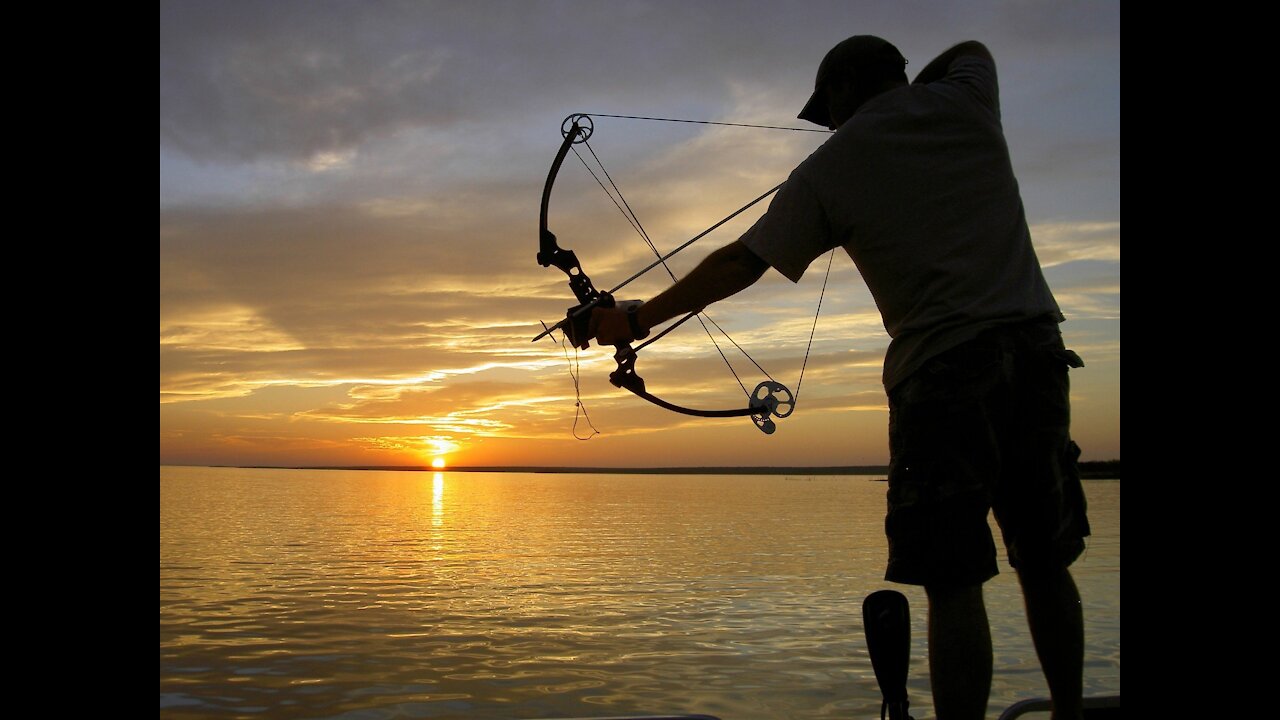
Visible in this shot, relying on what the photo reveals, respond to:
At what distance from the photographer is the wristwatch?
2.73 m

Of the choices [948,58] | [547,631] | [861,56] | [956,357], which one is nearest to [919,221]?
[956,357]

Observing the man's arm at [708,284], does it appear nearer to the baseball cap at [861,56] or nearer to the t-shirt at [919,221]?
the t-shirt at [919,221]

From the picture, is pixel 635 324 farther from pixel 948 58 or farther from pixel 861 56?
pixel 948 58

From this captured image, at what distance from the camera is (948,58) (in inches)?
108

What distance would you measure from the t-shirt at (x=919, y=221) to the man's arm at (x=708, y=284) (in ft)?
0.21

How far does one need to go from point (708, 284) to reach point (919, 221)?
574 mm

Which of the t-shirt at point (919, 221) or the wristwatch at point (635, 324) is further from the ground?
the t-shirt at point (919, 221)

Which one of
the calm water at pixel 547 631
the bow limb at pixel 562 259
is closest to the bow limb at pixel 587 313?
the bow limb at pixel 562 259

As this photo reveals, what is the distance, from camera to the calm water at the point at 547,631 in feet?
16.7

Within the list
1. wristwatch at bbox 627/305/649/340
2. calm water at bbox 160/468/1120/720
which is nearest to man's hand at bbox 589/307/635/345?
wristwatch at bbox 627/305/649/340

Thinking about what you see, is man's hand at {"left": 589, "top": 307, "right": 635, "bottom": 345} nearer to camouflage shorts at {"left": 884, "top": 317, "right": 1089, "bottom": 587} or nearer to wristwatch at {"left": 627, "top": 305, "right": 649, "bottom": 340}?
wristwatch at {"left": 627, "top": 305, "right": 649, "bottom": 340}

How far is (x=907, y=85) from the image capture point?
7.77 feet

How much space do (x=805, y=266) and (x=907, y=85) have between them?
1.76ft
